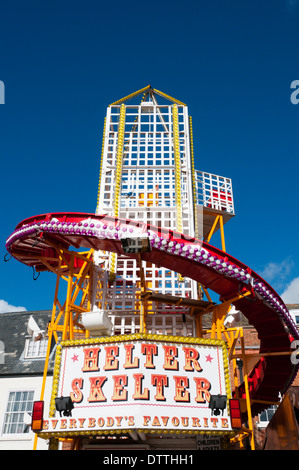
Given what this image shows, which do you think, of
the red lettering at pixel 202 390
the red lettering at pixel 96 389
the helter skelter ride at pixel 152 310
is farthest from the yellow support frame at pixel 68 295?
the red lettering at pixel 202 390

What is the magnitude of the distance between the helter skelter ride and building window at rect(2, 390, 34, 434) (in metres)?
6.63

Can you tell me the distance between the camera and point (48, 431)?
34.4 ft

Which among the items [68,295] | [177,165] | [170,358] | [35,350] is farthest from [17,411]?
[177,165]

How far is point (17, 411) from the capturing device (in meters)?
19.0

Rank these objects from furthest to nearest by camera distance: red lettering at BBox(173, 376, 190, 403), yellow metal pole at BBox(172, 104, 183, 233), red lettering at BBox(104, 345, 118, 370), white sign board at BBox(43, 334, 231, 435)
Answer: yellow metal pole at BBox(172, 104, 183, 233) → red lettering at BBox(104, 345, 118, 370) → red lettering at BBox(173, 376, 190, 403) → white sign board at BBox(43, 334, 231, 435)

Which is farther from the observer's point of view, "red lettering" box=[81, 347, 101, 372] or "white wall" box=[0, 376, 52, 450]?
"white wall" box=[0, 376, 52, 450]

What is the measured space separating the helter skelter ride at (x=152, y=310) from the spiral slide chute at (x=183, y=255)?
0.04 meters

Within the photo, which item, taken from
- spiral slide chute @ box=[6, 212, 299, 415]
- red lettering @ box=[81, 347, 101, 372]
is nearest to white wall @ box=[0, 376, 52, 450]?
spiral slide chute @ box=[6, 212, 299, 415]

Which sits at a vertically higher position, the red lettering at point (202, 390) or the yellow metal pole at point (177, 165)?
the yellow metal pole at point (177, 165)

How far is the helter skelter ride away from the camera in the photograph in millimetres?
10461

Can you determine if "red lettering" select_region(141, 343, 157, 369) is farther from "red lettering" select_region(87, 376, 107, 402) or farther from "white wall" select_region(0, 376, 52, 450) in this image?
"white wall" select_region(0, 376, 52, 450)

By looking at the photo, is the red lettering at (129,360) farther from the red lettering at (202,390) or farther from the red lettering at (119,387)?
the red lettering at (202,390)

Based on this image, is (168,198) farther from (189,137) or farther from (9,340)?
(9,340)

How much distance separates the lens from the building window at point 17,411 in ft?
60.8
